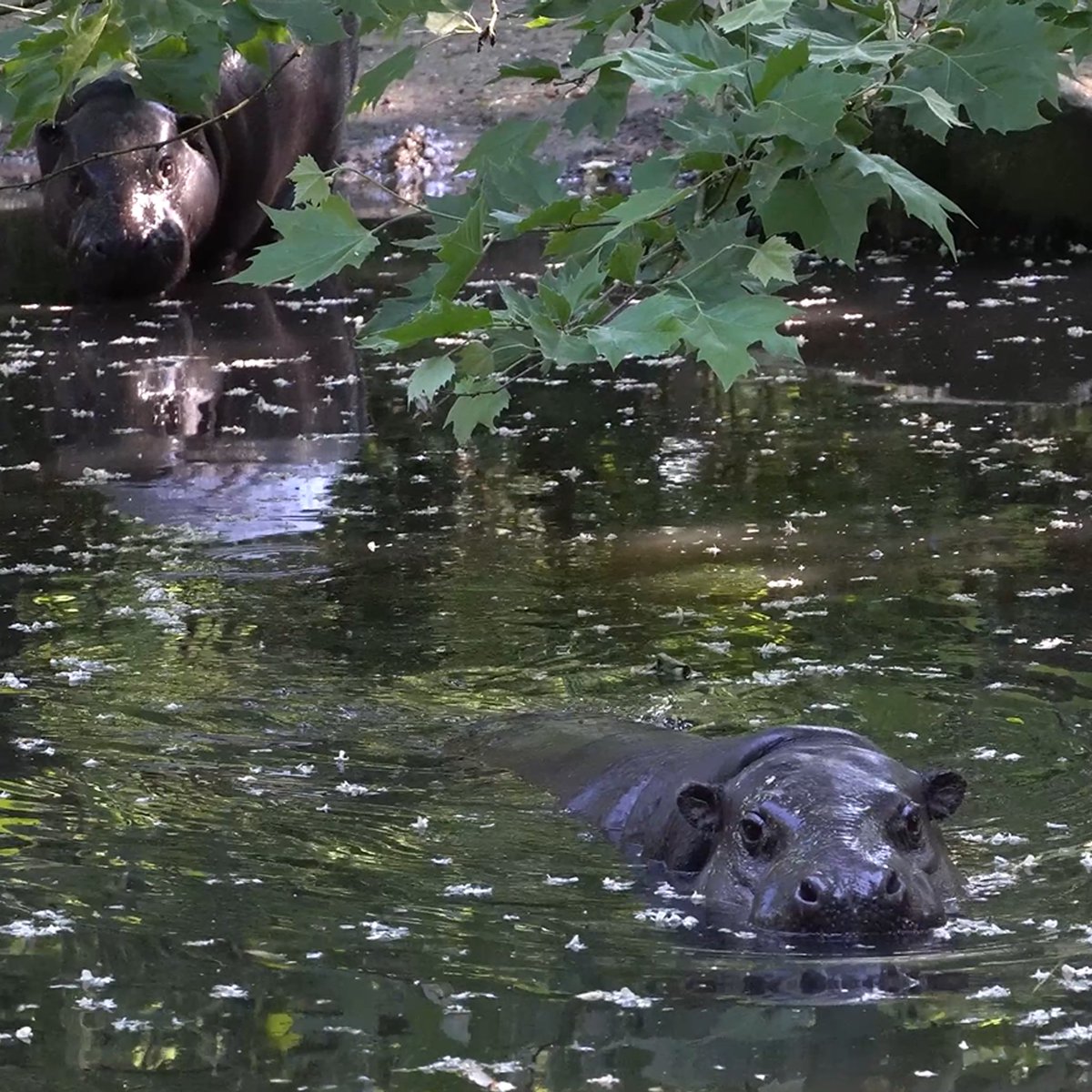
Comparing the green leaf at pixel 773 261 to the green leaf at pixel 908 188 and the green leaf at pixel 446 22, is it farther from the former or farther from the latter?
the green leaf at pixel 446 22

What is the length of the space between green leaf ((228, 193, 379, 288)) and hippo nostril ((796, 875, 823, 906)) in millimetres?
1731

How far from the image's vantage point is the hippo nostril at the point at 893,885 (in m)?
4.61

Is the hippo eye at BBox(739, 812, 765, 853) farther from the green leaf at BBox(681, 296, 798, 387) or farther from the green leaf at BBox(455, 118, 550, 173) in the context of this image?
the green leaf at BBox(681, 296, 798, 387)

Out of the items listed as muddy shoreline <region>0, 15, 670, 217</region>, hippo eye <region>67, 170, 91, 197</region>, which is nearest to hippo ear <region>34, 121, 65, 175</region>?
hippo eye <region>67, 170, 91, 197</region>

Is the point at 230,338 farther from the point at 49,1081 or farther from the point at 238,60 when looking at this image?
the point at 49,1081

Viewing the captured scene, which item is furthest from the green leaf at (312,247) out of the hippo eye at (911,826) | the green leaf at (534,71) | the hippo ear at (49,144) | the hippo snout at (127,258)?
the hippo ear at (49,144)

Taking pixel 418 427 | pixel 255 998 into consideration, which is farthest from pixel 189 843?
pixel 418 427

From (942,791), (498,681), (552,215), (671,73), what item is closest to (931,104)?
(671,73)

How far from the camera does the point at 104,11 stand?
371 centimetres

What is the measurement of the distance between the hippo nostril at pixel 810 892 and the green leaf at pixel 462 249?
5.51 ft

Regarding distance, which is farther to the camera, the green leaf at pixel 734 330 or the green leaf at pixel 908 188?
the green leaf at pixel 908 188

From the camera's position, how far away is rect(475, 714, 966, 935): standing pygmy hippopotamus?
4.63 metres

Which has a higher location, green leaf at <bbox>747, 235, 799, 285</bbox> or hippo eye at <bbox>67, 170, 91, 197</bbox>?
green leaf at <bbox>747, 235, 799, 285</bbox>

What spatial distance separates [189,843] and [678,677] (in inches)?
83.4
